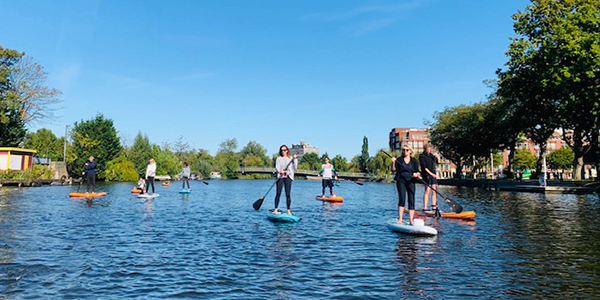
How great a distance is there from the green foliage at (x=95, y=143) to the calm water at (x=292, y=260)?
73.3 metres

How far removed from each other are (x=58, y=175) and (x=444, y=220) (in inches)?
2964

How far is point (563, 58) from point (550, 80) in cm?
198

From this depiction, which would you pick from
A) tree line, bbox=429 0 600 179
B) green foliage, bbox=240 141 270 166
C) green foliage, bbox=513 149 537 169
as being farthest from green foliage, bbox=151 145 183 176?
green foliage, bbox=513 149 537 169

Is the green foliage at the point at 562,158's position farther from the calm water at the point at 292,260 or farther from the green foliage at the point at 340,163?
the calm water at the point at 292,260

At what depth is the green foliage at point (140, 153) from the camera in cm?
9644

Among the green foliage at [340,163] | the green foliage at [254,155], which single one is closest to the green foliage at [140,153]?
the green foliage at [254,155]

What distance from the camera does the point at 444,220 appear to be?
16812 mm

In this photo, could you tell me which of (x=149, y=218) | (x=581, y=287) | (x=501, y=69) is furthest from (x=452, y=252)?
(x=501, y=69)

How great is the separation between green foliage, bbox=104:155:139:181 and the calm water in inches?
2961

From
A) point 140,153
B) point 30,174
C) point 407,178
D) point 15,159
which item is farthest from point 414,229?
point 140,153

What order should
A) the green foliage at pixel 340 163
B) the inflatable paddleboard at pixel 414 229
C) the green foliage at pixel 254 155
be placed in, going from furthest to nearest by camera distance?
the green foliage at pixel 340 163
the green foliage at pixel 254 155
the inflatable paddleboard at pixel 414 229

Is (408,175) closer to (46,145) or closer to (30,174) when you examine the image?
(30,174)

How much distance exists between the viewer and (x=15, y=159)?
2263 inches

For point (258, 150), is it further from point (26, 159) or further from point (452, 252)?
point (452, 252)
